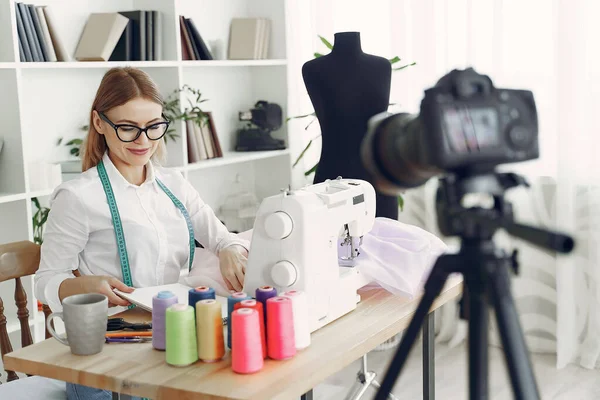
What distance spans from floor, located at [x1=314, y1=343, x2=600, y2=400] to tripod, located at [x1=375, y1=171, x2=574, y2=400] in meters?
2.37

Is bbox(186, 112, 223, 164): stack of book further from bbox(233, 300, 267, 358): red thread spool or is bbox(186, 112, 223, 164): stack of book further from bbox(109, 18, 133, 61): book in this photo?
bbox(233, 300, 267, 358): red thread spool

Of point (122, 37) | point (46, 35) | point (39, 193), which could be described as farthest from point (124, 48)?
point (39, 193)

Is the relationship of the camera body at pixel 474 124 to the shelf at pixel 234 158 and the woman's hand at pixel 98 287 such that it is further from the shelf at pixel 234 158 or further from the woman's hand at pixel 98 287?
the shelf at pixel 234 158

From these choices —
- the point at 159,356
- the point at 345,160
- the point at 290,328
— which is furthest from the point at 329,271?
the point at 345,160

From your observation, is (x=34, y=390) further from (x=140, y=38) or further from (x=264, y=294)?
(x=140, y=38)

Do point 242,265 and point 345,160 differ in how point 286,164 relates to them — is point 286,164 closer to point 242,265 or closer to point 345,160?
point 345,160

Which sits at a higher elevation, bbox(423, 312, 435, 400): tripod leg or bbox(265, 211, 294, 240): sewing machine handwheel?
bbox(265, 211, 294, 240): sewing machine handwheel

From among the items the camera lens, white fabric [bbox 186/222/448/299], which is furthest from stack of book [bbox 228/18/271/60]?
the camera lens

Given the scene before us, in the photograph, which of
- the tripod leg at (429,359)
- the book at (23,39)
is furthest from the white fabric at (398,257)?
the book at (23,39)

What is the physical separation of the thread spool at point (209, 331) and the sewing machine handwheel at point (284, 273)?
20 centimetres

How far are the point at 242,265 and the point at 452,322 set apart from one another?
2.28 meters

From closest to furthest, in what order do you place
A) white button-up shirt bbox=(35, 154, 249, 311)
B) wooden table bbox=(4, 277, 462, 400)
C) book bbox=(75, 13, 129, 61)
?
1. wooden table bbox=(4, 277, 462, 400)
2. white button-up shirt bbox=(35, 154, 249, 311)
3. book bbox=(75, 13, 129, 61)

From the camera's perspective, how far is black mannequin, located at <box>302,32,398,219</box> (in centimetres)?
311

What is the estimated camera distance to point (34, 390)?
6.78 ft
